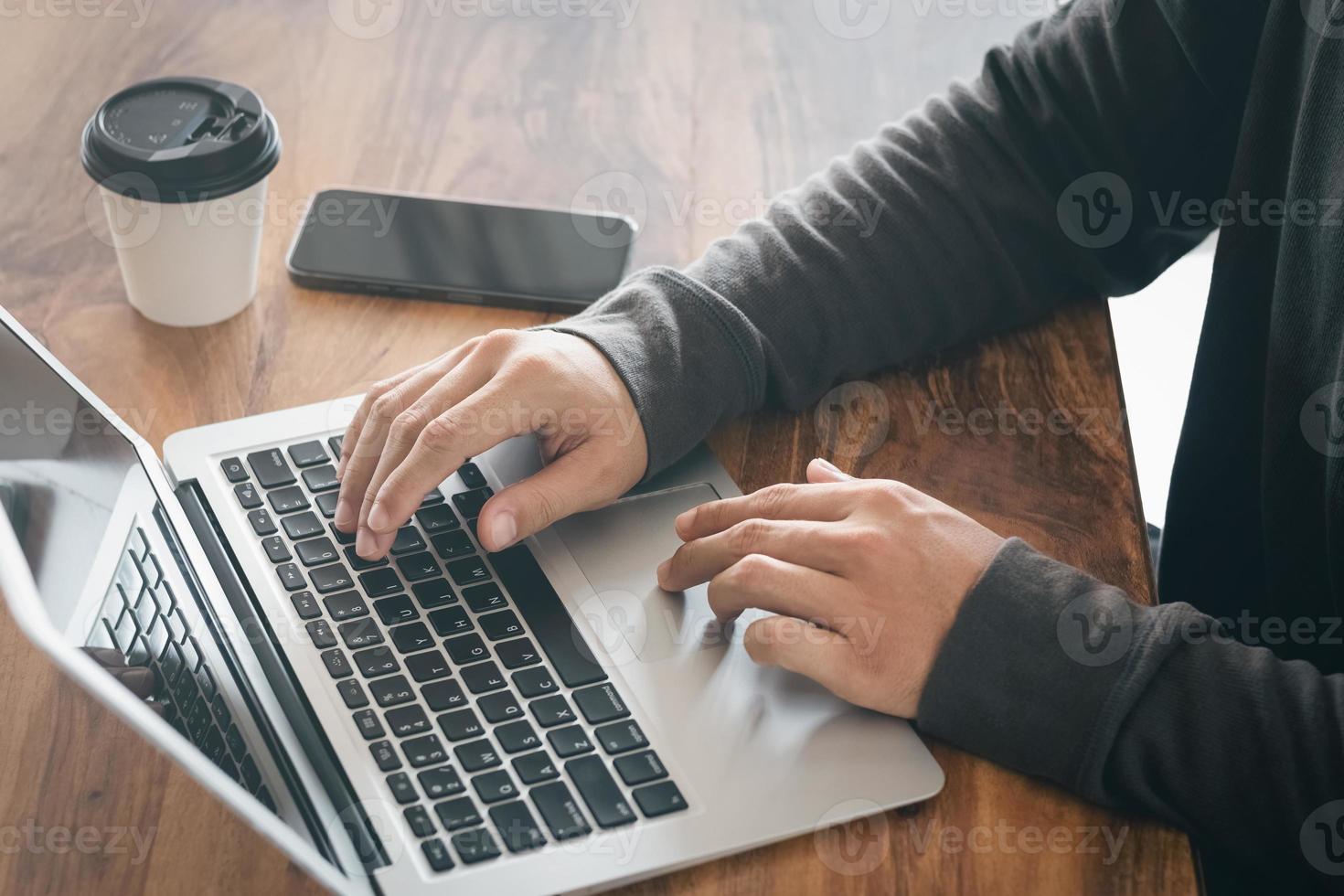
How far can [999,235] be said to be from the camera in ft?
3.22

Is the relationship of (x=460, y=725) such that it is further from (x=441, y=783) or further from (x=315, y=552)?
(x=315, y=552)

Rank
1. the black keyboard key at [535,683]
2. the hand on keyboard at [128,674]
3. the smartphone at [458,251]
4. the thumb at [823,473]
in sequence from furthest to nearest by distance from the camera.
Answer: the smartphone at [458,251], the thumb at [823,473], the black keyboard key at [535,683], the hand on keyboard at [128,674]

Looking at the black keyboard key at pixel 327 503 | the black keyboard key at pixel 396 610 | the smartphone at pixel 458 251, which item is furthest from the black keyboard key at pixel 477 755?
the smartphone at pixel 458 251

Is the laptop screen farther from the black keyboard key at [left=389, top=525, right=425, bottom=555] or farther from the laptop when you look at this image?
the black keyboard key at [left=389, top=525, right=425, bottom=555]

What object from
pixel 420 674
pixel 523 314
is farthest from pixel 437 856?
pixel 523 314

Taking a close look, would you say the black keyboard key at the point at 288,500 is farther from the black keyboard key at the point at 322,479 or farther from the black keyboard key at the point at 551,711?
the black keyboard key at the point at 551,711

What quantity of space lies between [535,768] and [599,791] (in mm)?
36

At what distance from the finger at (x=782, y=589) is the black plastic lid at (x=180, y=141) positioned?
1.49 feet

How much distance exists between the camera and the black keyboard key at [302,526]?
810 mm

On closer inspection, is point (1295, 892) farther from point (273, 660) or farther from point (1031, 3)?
point (1031, 3)

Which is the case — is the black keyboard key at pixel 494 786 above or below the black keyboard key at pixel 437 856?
above

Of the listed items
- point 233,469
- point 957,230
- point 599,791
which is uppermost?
point 957,230

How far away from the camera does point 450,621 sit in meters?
0.75

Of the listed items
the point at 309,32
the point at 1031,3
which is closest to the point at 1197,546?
the point at 1031,3
